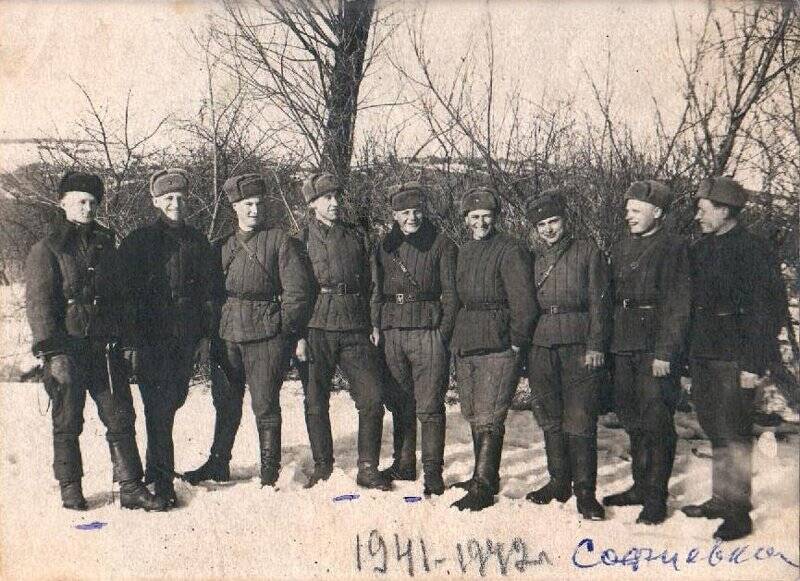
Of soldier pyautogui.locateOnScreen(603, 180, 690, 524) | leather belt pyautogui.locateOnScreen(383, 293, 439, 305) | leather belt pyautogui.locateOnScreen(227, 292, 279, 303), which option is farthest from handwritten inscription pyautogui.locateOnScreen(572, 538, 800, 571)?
leather belt pyautogui.locateOnScreen(227, 292, 279, 303)

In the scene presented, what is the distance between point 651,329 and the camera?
4172 millimetres

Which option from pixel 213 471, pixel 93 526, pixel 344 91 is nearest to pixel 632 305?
pixel 344 91

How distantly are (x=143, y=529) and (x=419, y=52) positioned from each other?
387 cm

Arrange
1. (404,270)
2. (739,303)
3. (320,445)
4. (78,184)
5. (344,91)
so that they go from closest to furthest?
(739,303) → (78,184) → (404,270) → (320,445) → (344,91)

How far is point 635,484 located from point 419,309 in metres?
1.77

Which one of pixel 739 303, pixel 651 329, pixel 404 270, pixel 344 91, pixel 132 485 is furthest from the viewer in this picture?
pixel 344 91

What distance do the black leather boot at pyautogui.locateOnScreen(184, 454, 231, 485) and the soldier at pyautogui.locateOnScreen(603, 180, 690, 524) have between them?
2669 millimetres

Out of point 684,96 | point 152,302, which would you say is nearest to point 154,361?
point 152,302

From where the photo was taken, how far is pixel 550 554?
444cm

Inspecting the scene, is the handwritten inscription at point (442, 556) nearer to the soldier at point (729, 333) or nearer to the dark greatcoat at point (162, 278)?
the soldier at point (729, 333)

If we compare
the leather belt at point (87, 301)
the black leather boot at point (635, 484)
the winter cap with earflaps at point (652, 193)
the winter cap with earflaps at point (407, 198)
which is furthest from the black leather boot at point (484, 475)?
the leather belt at point (87, 301)

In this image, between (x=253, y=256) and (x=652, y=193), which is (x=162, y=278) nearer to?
(x=253, y=256)

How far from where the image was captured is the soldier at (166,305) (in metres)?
4.57

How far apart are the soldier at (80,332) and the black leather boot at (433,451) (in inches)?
68.9
